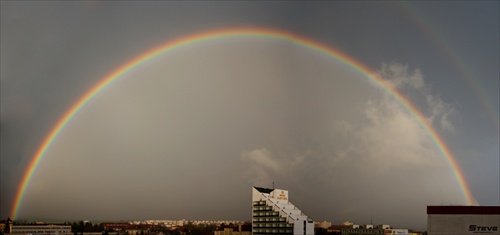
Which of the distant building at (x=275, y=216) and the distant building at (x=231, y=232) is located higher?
the distant building at (x=275, y=216)

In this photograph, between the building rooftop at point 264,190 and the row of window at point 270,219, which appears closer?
the row of window at point 270,219

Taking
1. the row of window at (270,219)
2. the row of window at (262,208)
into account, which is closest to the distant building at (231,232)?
the row of window at (270,219)

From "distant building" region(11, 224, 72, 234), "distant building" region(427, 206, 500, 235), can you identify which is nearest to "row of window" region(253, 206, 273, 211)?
"distant building" region(427, 206, 500, 235)

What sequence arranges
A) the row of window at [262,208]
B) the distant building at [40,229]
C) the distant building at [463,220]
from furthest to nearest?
1. the distant building at [40,229]
2. the row of window at [262,208]
3. the distant building at [463,220]

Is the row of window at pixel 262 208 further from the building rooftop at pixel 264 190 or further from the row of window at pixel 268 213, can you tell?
the building rooftop at pixel 264 190

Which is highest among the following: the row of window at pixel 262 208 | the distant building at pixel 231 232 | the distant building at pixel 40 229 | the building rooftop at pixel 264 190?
the building rooftop at pixel 264 190

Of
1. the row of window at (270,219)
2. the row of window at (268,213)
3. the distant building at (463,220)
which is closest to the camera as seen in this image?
the distant building at (463,220)

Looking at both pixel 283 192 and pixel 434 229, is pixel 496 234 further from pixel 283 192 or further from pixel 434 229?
pixel 283 192
